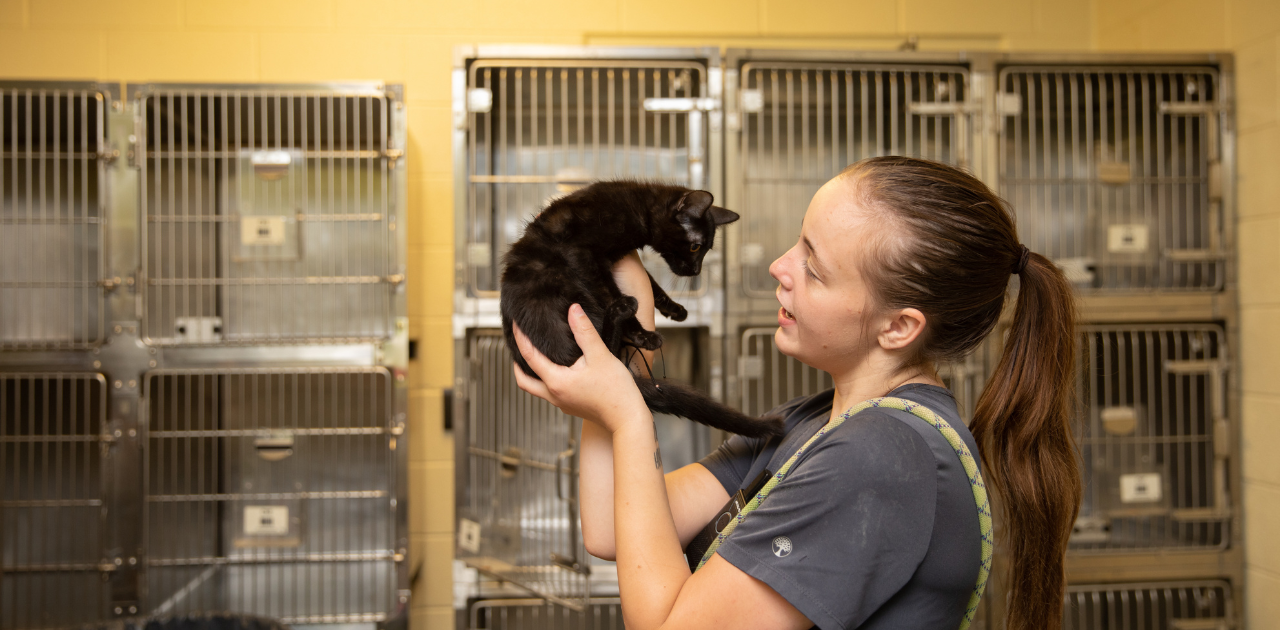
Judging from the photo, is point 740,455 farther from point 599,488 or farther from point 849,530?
point 849,530

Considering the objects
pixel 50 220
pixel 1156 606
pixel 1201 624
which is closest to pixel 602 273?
pixel 50 220

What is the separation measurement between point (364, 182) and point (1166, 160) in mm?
2134

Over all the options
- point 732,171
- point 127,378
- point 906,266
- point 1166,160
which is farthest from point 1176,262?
point 127,378

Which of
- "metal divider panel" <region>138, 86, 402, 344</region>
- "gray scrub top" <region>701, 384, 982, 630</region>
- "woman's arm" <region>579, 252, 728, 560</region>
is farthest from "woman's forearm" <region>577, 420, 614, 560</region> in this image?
"metal divider panel" <region>138, 86, 402, 344</region>

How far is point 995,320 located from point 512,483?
1.28m

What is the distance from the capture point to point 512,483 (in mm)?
1788

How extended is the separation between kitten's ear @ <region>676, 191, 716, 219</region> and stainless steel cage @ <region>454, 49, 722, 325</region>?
618 mm

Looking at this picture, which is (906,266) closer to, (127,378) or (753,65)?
(753,65)

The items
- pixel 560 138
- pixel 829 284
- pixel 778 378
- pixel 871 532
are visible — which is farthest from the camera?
pixel 560 138

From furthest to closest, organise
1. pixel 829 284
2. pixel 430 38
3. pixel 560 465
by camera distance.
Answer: pixel 430 38, pixel 560 465, pixel 829 284

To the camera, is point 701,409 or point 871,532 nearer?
point 871,532

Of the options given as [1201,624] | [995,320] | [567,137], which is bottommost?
[1201,624]

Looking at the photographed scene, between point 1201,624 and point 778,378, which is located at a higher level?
point 778,378

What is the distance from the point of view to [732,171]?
1779mm
